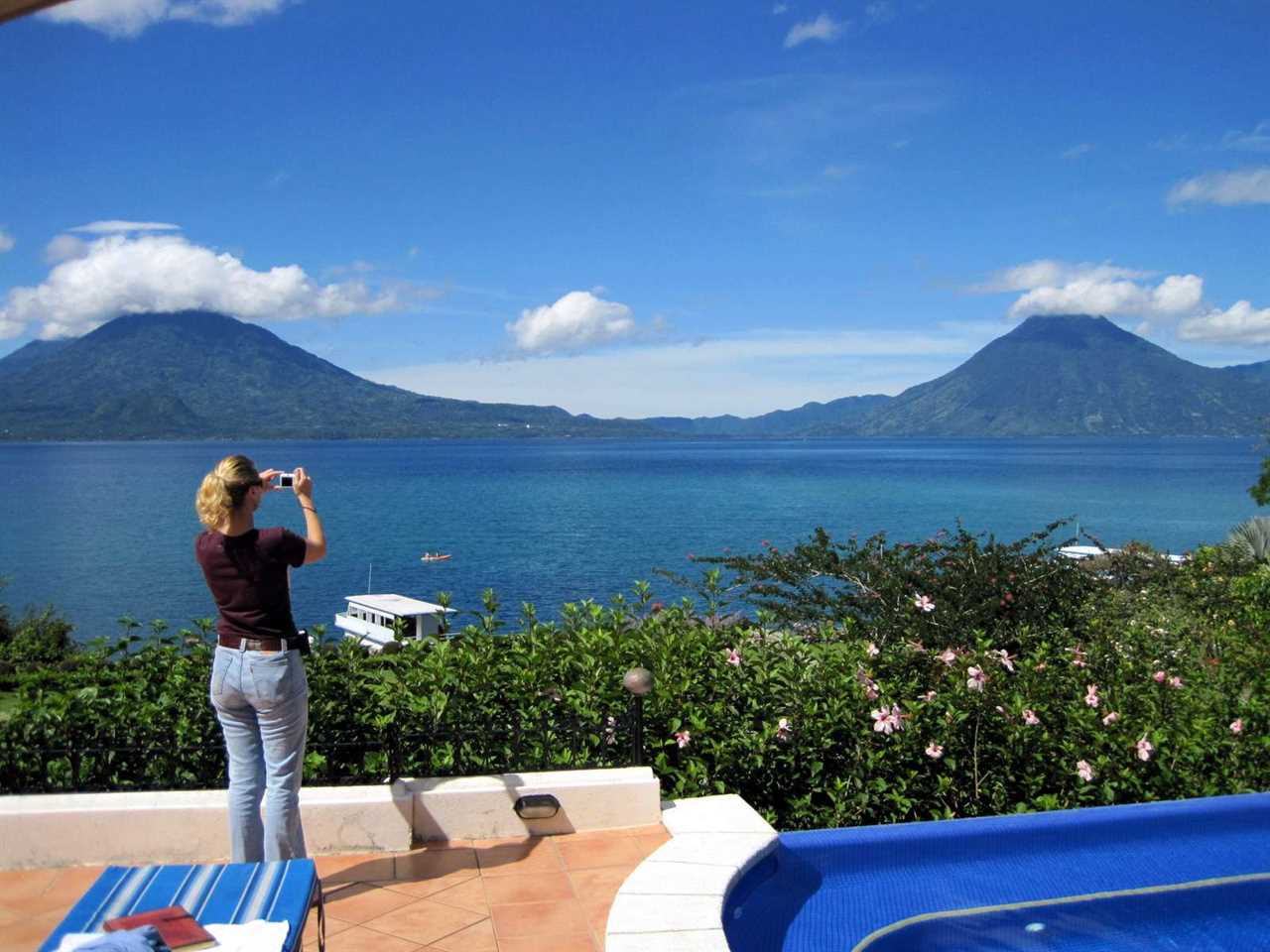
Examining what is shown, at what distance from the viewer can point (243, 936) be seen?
2.94 m

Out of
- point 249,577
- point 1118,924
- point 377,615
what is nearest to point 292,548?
point 249,577

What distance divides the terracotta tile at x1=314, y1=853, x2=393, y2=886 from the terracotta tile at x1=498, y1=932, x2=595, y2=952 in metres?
0.80

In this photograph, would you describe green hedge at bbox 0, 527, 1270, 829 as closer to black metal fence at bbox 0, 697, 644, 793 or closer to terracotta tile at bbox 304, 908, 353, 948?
black metal fence at bbox 0, 697, 644, 793

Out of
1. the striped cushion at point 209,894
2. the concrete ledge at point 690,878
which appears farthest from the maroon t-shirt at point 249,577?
the concrete ledge at point 690,878

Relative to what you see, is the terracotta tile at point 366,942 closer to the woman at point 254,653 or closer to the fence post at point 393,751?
the woman at point 254,653

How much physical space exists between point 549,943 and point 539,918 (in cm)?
20

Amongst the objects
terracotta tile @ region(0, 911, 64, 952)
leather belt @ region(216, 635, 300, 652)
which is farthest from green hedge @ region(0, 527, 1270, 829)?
leather belt @ region(216, 635, 300, 652)

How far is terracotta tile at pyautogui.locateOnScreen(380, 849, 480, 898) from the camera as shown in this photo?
4.38 m

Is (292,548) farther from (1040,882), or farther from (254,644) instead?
(1040,882)

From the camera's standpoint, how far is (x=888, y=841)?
5.05 m

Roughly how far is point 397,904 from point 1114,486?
106m

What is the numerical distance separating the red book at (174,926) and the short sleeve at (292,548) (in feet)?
4.45

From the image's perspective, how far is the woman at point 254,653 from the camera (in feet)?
13.0

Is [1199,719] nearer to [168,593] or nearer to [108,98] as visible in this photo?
[168,593]
